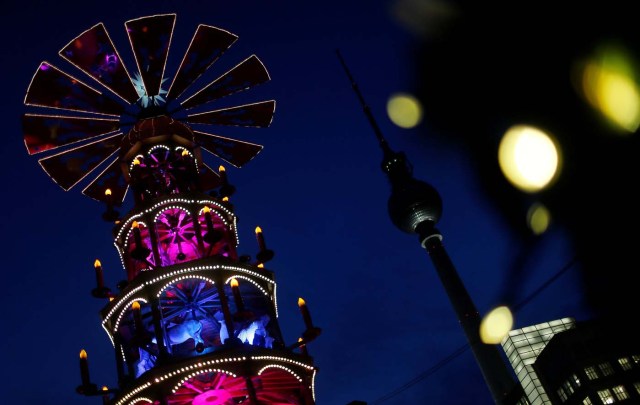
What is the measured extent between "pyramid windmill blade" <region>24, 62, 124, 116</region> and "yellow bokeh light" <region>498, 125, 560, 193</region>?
1429 centimetres

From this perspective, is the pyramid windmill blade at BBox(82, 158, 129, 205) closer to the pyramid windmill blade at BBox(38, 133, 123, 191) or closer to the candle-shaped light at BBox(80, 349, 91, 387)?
the pyramid windmill blade at BBox(38, 133, 123, 191)

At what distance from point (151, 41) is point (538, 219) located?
14924mm

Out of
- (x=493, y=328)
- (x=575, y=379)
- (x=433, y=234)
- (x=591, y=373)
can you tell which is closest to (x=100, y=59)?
(x=575, y=379)

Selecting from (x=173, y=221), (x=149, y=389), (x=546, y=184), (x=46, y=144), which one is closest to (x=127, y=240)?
(x=173, y=221)

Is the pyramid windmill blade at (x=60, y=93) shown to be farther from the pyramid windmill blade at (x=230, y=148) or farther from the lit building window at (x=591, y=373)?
the lit building window at (x=591, y=373)

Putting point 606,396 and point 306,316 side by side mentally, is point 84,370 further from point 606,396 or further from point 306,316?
point 606,396

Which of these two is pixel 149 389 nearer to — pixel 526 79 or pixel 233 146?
pixel 233 146

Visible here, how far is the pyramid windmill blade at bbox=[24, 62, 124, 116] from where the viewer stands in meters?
17.1

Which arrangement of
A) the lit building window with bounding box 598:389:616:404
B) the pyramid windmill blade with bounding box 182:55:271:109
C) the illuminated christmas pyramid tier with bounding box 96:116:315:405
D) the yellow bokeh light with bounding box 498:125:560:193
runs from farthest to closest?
the lit building window with bounding box 598:389:616:404, the pyramid windmill blade with bounding box 182:55:271:109, the illuminated christmas pyramid tier with bounding box 96:116:315:405, the yellow bokeh light with bounding box 498:125:560:193

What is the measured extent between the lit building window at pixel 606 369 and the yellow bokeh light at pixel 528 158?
41514 millimetres

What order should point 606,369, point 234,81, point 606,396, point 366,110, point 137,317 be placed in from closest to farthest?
point 137,317 < point 234,81 < point 606,396 < point 606,369 < point 366,110

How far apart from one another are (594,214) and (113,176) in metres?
18.8

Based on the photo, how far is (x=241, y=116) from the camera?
19.7 metres

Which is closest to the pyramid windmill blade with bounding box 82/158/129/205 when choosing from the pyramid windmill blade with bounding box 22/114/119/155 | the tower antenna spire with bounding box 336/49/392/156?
the pyramid windmill blade with bounding box 22/114/119/155
